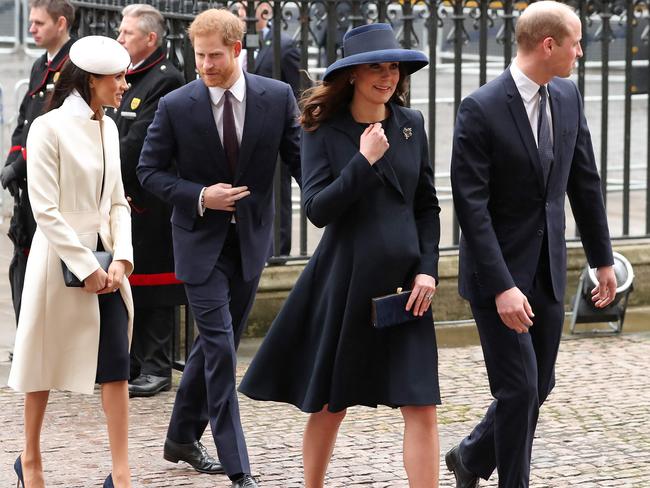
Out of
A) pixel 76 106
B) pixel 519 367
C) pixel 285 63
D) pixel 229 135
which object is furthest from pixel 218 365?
pixel 285 63

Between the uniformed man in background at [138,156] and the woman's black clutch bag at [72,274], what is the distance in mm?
1865

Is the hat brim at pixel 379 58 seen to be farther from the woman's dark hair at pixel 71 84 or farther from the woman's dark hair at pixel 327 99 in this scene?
the woman's dark hair at pixel 71 84

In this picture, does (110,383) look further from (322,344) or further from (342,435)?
(342,435)

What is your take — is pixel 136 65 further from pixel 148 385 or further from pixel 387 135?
pixel 387 135

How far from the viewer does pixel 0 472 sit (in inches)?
237

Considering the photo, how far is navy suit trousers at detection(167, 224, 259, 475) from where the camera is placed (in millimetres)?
5734

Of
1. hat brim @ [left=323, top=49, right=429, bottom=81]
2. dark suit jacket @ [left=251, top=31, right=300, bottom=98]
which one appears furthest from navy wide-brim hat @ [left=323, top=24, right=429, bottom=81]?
dark suit jacket @ [left=251, top=31, right=300, bottom=98]

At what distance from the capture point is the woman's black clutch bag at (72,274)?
17.2 ft

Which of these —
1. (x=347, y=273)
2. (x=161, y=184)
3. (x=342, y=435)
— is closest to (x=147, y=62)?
(x=161, y=184)

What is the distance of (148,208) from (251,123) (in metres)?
1.44

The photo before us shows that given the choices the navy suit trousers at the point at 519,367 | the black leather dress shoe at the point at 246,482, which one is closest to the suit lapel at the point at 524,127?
the navy suit trousers at the point at 519,367

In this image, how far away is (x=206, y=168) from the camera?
599cm

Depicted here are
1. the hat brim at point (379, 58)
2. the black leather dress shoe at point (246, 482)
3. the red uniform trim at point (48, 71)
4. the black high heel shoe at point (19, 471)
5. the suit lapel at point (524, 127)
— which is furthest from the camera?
the red uniform trim at point (48, 71)

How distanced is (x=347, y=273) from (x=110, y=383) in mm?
958
